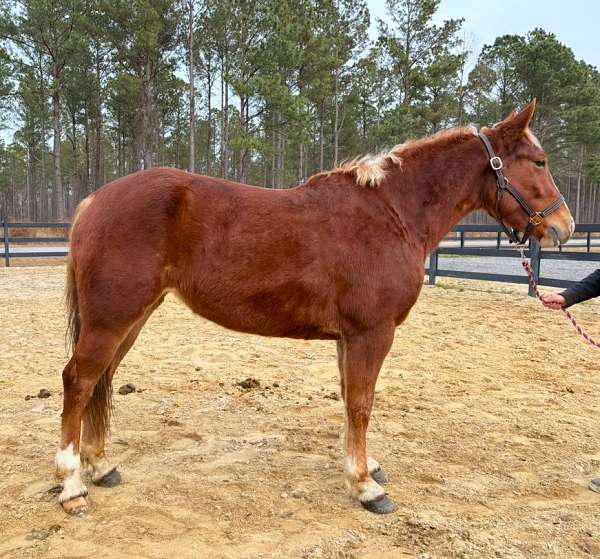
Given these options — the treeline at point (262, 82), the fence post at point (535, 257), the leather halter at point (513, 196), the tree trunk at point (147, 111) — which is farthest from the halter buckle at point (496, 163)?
the tree trunk at point (147, 111)

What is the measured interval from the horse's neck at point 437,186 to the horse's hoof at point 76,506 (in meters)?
2.45

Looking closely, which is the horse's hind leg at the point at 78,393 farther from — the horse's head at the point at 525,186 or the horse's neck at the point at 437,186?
the horse's head at the point at 525,186

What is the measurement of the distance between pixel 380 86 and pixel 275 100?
15.2 m

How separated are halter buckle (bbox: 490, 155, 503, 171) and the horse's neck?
0.23 ft

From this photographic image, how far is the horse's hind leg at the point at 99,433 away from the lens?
110 inches

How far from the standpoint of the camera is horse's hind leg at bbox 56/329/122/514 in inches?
101

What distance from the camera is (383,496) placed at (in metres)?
2.60

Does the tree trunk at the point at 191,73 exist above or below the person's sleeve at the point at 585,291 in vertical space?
above

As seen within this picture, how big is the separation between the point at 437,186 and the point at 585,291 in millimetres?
1248

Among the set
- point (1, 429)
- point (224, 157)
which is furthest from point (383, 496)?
point (224, 157)

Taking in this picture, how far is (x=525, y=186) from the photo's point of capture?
2.95m

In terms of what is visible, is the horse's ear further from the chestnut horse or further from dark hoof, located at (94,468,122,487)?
dark hoof, located at (94,468,122,487)

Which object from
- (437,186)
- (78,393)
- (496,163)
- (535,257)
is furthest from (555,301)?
(535,257)

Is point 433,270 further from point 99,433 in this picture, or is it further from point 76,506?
point 76,506
